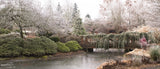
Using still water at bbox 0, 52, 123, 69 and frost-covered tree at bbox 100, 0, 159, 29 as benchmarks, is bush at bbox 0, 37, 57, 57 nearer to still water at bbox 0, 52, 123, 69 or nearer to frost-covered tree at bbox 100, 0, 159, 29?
still water at bbox 0, 52, 123, 69

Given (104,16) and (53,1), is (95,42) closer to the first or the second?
(104,16)

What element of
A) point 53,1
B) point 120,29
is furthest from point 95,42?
point 53,1

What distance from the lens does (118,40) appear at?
14.3 m

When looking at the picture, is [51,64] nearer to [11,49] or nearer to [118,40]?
[11,49]

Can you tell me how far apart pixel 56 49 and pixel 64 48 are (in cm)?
82

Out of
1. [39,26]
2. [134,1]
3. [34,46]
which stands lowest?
[34,46]

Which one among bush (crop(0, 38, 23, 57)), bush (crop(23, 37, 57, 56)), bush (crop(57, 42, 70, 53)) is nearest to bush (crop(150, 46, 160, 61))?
bush (crop(23, 37, 57, 56))

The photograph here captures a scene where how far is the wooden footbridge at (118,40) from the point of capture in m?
13.5

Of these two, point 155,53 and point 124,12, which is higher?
point 124,12

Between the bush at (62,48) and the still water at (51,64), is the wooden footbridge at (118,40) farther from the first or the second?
the still water at (51,64)

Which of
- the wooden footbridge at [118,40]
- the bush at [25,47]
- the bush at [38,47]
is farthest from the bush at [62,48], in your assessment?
the wooden footbridge at [118,40]

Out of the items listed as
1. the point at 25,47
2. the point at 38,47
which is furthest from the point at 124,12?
the point at 25,47

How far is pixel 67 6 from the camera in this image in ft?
97.3

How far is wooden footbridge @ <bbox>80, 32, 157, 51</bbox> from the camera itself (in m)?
13.5
